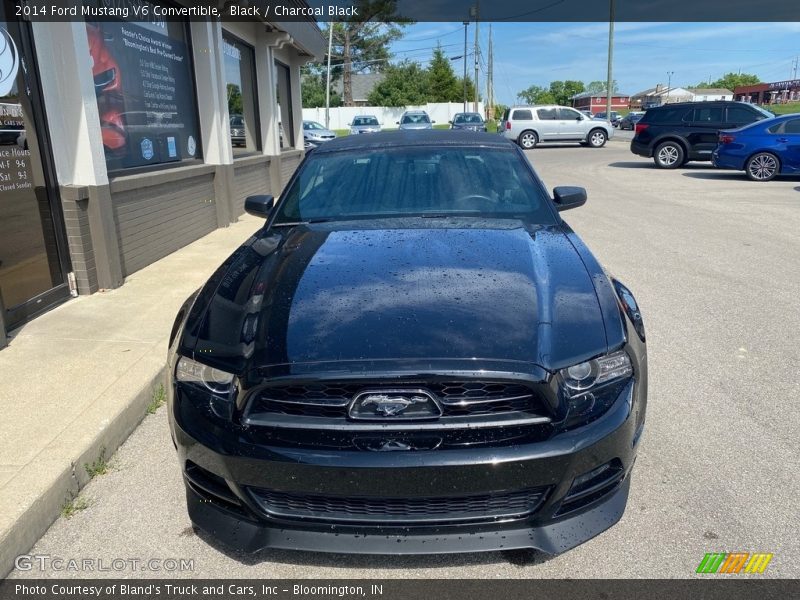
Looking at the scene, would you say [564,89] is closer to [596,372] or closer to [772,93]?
[772,93]

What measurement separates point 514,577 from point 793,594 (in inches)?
38.6

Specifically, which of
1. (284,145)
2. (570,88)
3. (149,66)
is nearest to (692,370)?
(149,66)

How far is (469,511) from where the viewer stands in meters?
2.08

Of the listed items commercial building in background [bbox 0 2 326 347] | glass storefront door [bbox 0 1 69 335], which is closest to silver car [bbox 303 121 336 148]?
commercial building in background [bbox 0 2 326 347]

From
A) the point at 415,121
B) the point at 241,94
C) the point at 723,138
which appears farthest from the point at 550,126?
the point at 241,94

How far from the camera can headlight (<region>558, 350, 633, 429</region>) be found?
2105mm

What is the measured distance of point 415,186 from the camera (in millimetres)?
3725

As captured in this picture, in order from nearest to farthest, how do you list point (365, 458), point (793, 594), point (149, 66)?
point (365, 458), point (793, 594), point (149, 66)

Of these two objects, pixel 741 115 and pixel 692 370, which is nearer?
pixel 692 370

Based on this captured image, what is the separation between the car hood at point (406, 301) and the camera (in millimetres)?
2148

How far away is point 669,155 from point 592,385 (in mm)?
18812

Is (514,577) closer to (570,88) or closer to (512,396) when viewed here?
(512,396)

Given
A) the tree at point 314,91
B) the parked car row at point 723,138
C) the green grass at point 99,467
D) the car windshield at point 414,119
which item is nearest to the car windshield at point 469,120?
the car windshield at point 414,119

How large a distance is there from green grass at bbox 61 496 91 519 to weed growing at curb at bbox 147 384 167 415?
879 mm
